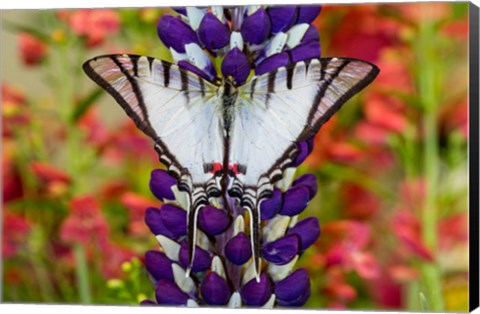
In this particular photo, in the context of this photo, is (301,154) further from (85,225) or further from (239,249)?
(85,225)

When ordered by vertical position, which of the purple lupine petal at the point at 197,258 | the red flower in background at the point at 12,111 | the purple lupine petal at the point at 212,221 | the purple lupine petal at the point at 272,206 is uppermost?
the red flower in background at the point at 12,111

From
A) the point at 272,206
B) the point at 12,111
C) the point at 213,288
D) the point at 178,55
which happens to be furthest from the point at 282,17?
the point at 12,111

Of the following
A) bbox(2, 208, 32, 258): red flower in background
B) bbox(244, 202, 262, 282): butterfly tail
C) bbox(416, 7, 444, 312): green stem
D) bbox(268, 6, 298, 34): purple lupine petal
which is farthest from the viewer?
bbox(2, 208, 32, 258): red flower in background

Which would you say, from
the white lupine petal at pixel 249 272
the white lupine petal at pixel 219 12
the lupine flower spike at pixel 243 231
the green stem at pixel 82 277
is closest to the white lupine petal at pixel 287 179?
the lupine flower spike at pixel 243 231

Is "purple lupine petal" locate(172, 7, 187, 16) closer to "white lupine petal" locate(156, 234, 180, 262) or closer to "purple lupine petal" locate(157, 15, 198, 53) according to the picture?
"purple lupine petal" locate(157, 15, 198, 53)

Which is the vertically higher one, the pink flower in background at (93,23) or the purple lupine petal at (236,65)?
the pink flower in background at (93,23)

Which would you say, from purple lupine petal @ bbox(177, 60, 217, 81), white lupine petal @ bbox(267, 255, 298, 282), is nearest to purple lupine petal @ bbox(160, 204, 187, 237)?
white lupine petal @ bbox(267, 255, 298, 282)

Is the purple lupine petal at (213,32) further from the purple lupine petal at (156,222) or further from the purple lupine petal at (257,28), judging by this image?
the purple lupine petal at (156,222)
